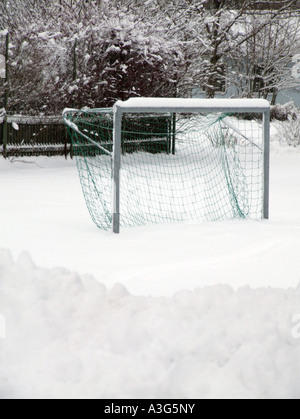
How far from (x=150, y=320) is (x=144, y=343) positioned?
0.77ft

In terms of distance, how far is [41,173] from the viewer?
1162 cm

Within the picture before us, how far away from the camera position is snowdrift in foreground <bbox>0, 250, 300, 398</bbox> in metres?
Result: 2.89

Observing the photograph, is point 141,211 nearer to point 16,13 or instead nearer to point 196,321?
point 196,321

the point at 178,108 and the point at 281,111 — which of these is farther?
the point at 281,111

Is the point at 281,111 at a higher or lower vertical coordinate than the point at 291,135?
higher

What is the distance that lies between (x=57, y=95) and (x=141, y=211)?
625cm

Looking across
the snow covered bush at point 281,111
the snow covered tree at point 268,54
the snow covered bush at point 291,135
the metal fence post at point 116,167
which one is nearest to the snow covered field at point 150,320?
the metal fence post at point 116,167

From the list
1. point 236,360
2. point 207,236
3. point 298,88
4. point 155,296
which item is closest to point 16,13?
point 207,236

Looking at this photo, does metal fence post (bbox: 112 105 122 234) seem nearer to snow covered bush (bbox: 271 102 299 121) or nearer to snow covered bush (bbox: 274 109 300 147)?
snow covered bush (bbox: 274 109 300 147)

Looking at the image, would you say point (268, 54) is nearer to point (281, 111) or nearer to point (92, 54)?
point (281, 111)

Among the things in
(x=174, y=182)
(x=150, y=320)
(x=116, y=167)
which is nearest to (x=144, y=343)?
(x=150, y=320)

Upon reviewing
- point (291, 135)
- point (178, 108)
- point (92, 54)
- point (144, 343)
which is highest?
point (92, 54)

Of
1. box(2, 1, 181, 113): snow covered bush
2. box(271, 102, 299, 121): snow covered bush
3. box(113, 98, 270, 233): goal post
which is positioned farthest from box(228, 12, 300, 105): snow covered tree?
box(113, 98, 270, 233): goal post

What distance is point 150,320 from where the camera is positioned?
3400 millimetres
